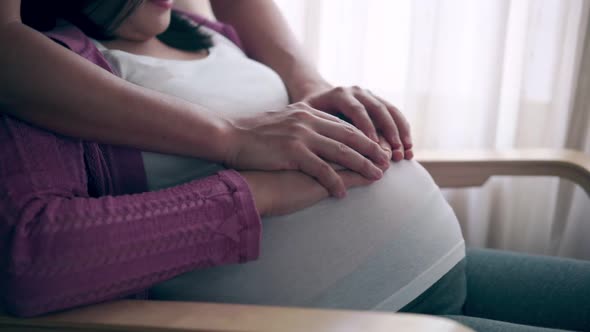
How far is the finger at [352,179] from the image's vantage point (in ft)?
2.49

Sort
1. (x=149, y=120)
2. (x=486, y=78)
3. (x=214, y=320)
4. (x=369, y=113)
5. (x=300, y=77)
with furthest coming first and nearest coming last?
(x=486, y=78), (x=300, y=77), (x=369, y=113), (x=149, y=120), (x=214, y=320)

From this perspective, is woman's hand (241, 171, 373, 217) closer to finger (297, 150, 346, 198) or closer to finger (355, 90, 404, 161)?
finger (297, 150, 346, 198)

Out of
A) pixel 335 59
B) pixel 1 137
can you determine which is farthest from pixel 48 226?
pixel 335 59

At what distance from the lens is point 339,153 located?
0.74 meters

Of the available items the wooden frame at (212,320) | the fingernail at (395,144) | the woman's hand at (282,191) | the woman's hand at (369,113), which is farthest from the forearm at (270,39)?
the wooden frame at (212,320)

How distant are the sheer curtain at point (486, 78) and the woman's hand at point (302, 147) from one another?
0.85 m

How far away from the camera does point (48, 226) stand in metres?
0.57

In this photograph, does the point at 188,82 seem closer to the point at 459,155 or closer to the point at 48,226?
the point at 48,226

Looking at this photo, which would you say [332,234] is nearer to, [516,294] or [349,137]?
[349,137]

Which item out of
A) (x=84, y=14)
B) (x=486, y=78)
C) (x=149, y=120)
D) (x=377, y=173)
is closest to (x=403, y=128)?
(x=377, y=173)

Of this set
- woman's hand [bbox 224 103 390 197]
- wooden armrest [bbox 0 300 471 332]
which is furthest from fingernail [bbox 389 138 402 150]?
wooden armrest [bbox 0 300 471 332]

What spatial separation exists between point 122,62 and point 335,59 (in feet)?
2.94

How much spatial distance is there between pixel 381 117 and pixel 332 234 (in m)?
0.26

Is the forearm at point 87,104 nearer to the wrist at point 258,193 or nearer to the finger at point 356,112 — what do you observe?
the wrist at point 258,193
